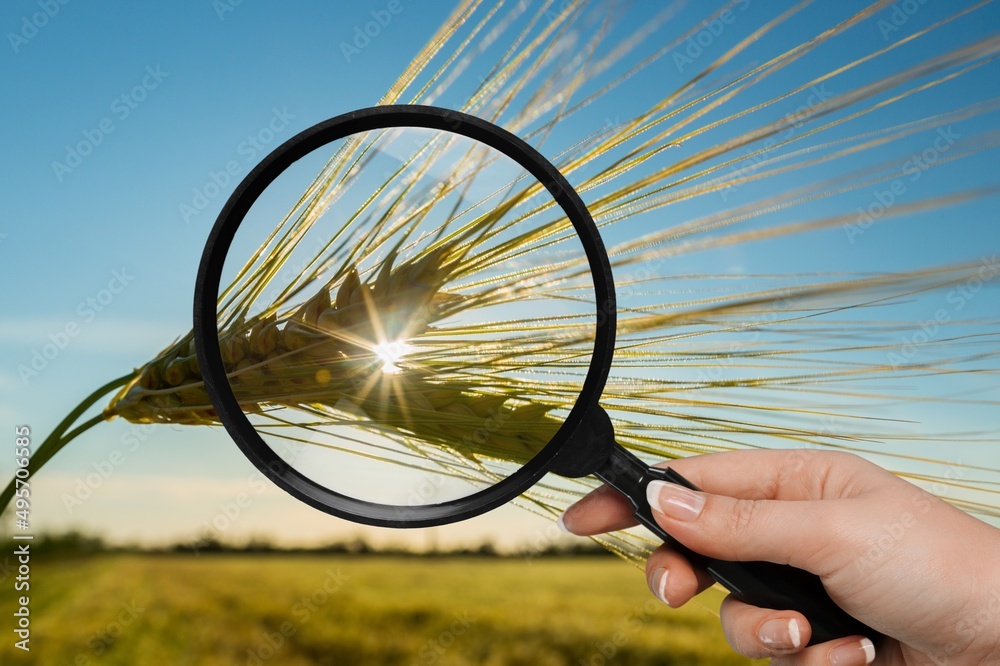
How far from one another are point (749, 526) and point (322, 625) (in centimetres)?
263

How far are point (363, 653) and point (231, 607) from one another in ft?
2.30

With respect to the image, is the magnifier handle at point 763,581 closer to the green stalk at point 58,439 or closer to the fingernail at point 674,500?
the fingernail at point 674,500

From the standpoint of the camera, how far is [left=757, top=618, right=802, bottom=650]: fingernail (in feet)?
2.51

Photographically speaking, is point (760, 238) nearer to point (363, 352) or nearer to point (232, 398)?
point (363, 352)

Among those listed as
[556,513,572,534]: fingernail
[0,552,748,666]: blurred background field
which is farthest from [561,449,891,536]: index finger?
[0,552,748,666]: blurred background field

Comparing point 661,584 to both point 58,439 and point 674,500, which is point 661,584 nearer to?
point 674,500

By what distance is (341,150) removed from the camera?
2.94ft

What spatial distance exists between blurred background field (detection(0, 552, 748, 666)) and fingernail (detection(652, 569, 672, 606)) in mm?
1952

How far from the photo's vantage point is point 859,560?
0.76 meters

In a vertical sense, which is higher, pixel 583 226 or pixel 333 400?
pixel 583 226

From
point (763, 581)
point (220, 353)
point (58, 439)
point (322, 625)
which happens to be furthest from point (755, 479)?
point (322, 625)

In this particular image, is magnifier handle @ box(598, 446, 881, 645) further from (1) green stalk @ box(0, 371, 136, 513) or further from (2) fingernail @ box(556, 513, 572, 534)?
(1) green stalk @ box(0, 371, 136, 513)

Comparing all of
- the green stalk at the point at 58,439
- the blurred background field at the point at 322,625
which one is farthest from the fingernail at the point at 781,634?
the blurred background field at the point at 322,625

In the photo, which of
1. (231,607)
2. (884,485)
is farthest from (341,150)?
(231,607)
